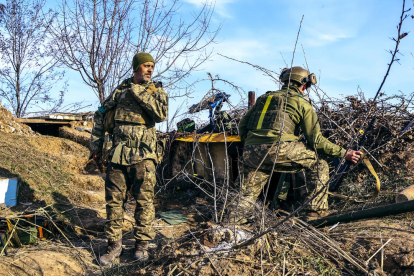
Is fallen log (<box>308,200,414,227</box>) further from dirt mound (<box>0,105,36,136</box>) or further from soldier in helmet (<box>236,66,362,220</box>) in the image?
dirt mound (<box>0,105,36,136</box>)

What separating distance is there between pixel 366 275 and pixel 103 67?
27.6 feet

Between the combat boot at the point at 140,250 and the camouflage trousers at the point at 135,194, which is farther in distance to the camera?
the camouflage trousers at the point at 135,194

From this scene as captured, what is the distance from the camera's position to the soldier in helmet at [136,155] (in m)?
3.66

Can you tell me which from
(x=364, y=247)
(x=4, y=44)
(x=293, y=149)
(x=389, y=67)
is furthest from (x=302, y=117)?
(x=4, y=44)

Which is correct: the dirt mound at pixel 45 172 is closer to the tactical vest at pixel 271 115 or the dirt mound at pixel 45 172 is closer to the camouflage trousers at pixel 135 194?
the camouflage trousers at pixel 135 194

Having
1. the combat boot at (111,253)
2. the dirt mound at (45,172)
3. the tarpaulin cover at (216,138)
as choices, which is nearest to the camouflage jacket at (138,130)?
the combat boot at (111,253)

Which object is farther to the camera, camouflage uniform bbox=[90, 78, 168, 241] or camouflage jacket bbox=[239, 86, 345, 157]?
camouflage jacket bbox=[239, 86, 345, 157]

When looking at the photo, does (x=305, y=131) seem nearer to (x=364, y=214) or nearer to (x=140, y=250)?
(x=364, y=214)

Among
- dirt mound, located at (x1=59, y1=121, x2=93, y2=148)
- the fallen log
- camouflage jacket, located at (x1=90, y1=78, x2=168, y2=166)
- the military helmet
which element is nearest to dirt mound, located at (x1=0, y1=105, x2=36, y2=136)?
dirt mound, located at (x1=59, y1=121, x2=93, y2=148)

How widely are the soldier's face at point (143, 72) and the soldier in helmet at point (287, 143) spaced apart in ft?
4.24

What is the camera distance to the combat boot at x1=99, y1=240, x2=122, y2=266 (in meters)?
3.45

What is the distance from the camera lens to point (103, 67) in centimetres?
945

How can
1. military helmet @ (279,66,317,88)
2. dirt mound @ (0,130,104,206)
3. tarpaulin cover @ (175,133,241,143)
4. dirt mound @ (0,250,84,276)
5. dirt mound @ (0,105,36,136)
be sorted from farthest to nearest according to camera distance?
dirt mound @ (0,105,36,136) < dirt mound @ (0,130,104,206) < tarpaulin cover @ (175,133,241,143) < military helmet @ (279,66,317,88) < dirt mound @ (0,250,84,276)

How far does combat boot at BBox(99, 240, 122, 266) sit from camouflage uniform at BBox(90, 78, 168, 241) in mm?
56
